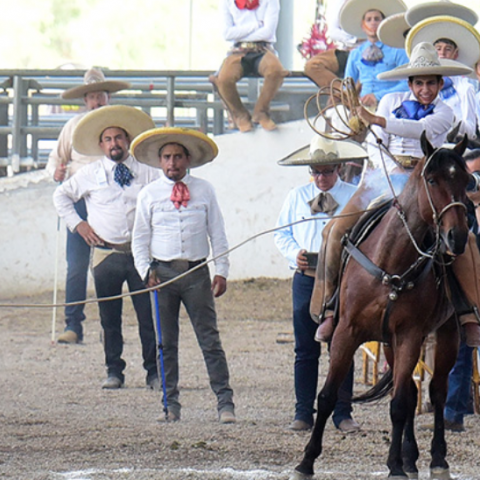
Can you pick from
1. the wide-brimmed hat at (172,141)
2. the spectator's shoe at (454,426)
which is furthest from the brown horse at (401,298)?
the wide-brimmed hat at (172,141)

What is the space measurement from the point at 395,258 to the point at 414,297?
0.83 ft

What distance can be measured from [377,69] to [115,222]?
3.14 m

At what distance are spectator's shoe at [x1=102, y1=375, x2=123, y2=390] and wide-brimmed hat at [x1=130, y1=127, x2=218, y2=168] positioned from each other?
2.03 m

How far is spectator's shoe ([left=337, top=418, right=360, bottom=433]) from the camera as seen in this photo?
823 cm

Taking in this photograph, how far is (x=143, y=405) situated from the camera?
9.22 metres

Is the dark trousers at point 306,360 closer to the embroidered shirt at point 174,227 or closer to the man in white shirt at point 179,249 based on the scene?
the man in white shirt at point 179,249

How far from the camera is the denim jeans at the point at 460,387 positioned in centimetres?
840

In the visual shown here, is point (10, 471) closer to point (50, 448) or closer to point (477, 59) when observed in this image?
point (50, 448)

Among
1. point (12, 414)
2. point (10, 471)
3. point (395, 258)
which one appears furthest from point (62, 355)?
point (395, 258)

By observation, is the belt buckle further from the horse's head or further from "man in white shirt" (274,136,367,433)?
the horse's head

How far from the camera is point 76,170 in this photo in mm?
12055

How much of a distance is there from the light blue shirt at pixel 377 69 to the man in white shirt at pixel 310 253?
290cm

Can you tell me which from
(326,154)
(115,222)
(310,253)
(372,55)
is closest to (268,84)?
(372,55)

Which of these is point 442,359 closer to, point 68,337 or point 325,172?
point 325,172
